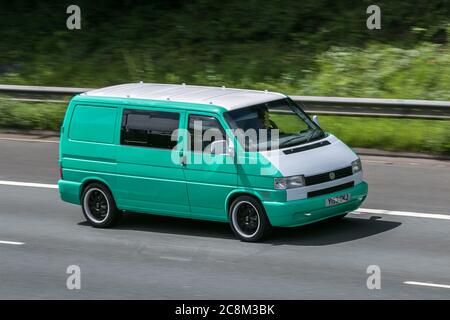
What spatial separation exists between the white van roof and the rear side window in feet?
0.74

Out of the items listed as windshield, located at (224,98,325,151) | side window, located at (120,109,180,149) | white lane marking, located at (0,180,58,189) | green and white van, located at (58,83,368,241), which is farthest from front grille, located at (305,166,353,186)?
white lane marking, located at (0,180,58,189)

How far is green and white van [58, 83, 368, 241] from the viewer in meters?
13.5

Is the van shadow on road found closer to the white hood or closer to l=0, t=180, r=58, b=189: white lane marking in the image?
the white hood

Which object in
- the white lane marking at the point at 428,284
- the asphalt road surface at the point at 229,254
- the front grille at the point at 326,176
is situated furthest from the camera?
the front grille at the point at 326,176

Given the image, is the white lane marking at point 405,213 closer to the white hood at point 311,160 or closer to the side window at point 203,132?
the white hood at point 311,160

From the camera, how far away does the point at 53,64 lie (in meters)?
25.1

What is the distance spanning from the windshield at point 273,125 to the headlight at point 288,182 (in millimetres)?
547

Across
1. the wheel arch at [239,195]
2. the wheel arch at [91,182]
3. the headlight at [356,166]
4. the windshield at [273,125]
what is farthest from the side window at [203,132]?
the headlight at [356,166]

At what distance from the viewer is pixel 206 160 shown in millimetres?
13836

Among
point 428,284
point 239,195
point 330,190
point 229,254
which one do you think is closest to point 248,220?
point 239,195

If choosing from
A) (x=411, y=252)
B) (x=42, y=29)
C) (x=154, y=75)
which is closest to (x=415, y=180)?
(x=411, y=252)

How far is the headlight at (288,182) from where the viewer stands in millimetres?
13281

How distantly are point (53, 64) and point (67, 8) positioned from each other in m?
2.62
